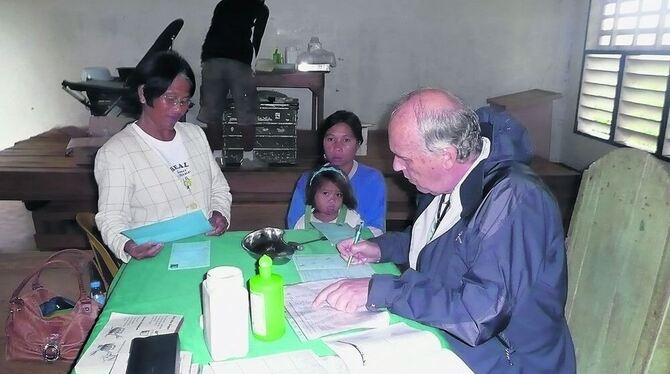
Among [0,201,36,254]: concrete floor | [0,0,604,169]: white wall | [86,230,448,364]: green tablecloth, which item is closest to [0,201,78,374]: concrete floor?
[0,201,36,254]: concrete floor

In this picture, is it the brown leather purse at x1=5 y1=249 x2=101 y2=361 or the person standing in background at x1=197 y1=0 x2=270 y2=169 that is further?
the person standing in background at x1=197 y1=0 x2=270 y2=169

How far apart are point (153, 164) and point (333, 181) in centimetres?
71

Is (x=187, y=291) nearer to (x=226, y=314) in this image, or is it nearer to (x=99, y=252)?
(x=226, y=314)

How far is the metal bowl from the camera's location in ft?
5.15

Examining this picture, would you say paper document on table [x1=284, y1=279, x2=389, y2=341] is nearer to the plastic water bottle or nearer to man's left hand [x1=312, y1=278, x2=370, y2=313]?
man's left hand [x1=312, y1=278, x2=370, y2=313]

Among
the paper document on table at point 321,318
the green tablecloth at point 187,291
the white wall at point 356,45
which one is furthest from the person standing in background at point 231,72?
the paper document on table at point 321,318

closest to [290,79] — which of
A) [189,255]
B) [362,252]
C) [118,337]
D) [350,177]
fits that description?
[350,177]

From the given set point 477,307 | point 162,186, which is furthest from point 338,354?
point 162,186

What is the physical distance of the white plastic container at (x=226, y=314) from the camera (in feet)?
3.26

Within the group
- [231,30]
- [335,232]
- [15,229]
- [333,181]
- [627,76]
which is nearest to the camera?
[335,232]

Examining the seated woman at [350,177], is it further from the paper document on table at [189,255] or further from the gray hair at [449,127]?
the gray hair at [449,127]

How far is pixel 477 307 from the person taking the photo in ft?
3.49

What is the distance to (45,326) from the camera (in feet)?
6.04

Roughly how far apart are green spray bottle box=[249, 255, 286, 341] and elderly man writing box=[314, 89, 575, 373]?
16 cm
